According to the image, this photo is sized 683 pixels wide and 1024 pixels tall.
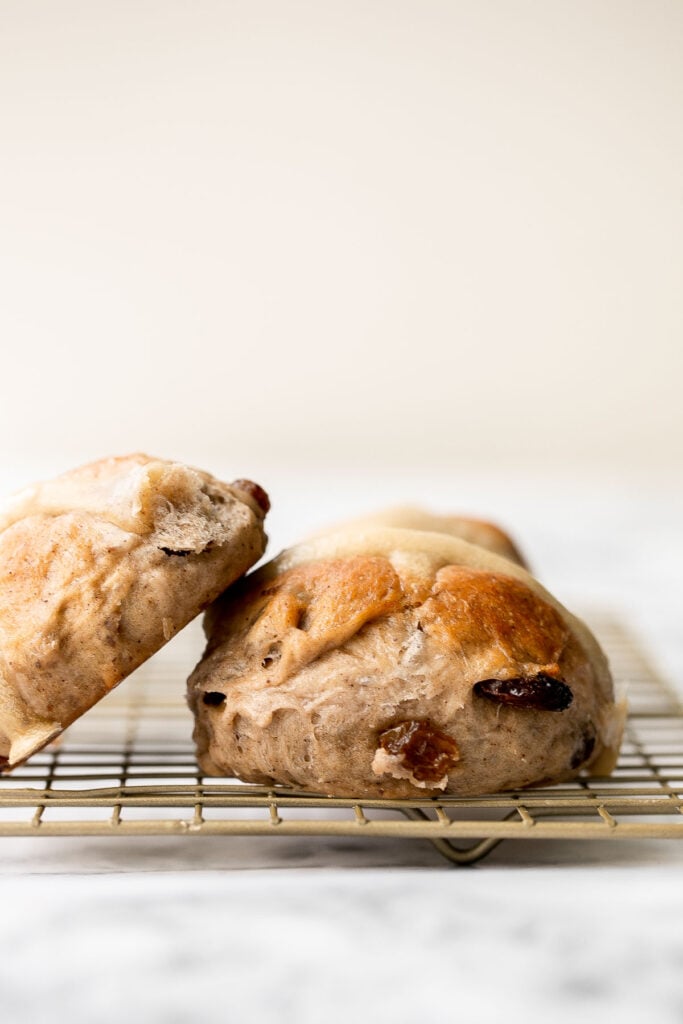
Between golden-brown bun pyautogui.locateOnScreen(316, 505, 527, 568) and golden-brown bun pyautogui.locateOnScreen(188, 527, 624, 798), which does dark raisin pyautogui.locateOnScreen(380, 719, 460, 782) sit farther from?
golden-brown bun pyautogui.locateOnScreen(316, 505, 527, 568)

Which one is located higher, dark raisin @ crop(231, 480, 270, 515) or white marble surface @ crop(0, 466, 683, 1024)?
dark raisin @ crop(231, 480, 270, 515)

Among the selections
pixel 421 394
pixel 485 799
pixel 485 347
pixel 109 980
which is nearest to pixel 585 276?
pixel 485 347

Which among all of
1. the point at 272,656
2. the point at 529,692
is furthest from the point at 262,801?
the point at 529,692

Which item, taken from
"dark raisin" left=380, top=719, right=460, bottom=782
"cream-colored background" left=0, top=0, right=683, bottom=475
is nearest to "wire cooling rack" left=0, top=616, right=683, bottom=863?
"dark raisin" left=380, top=719, right=460, bottom=782

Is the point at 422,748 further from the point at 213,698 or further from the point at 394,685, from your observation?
the point at 213,698

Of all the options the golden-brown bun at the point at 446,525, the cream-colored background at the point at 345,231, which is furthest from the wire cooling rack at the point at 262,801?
the cream-colored background at the point at 345,231

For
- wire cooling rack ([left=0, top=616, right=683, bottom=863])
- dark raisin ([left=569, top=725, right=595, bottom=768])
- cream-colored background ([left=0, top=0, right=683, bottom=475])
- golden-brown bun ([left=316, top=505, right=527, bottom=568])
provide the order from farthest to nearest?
cream-colored background ([left=0, top=0, right=683, bottom=475]) → golden-brown bun ([left=316, top=505, right=527, bottom=568]) → dark raisin ([left=569, top=725, right=595, bottom=768]) → wire cooling rack ([left=0, top=616, right=683, bottom=863])
